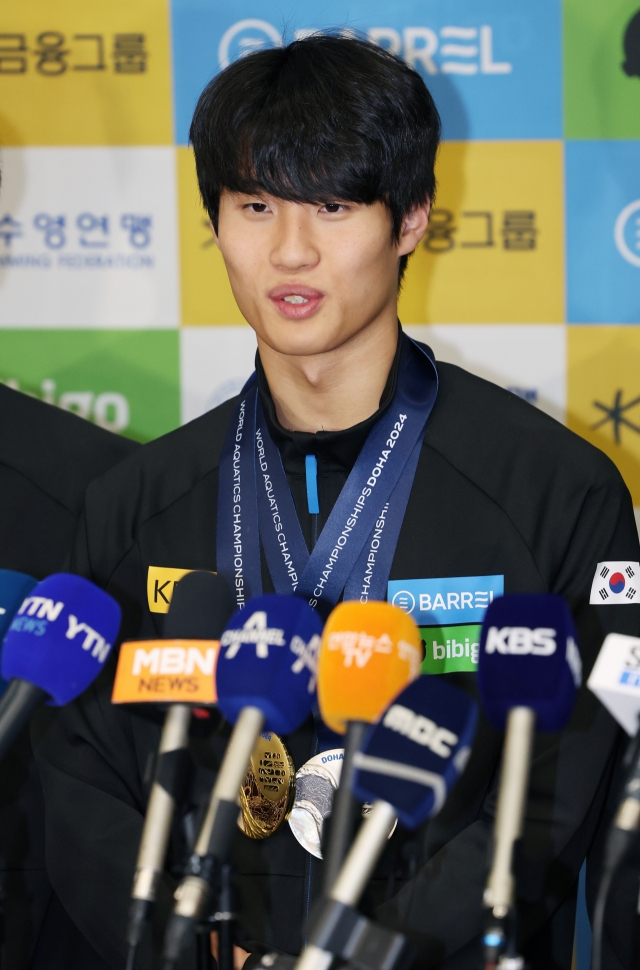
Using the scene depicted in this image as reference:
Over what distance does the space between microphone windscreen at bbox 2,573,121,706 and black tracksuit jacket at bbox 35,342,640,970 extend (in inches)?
17.6

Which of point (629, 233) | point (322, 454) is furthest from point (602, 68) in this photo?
point (322, 454)

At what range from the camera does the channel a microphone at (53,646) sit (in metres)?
1.17

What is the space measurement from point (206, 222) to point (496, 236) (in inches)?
28.1

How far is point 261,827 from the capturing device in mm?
1723

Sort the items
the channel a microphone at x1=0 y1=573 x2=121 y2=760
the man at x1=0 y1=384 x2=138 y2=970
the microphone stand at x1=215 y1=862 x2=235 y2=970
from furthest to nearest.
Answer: the man at x1=0 y1=384 x2=138 y2=970, the channel a microphone at x1=0 y1=573 x2=121 y2=760, the microphone stand at x1=215 y1=862 x2=235 y2=970

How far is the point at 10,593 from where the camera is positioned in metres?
1.45

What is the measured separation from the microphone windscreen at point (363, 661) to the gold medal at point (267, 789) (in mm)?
582

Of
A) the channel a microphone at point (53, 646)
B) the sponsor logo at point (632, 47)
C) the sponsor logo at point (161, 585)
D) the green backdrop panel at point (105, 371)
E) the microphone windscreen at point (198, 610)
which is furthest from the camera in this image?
the green backdrop panel at point (105, 371)

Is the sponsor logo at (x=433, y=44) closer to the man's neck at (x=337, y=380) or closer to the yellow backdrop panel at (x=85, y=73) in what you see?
the yellow backdrop panel at (x=85, y=73)

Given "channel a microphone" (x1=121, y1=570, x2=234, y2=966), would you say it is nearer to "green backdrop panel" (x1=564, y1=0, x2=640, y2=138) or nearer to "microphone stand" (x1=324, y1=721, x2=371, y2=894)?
"microphone stand" (x1=324, y1=721, x2=371, y2=894)

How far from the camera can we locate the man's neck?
1846 mm

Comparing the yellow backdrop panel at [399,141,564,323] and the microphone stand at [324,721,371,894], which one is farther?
the yellow backdrop panel at [399,141,564,323]

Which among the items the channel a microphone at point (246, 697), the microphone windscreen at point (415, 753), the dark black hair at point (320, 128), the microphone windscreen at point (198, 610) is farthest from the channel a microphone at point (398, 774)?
the dark black hair at point (320, 128)

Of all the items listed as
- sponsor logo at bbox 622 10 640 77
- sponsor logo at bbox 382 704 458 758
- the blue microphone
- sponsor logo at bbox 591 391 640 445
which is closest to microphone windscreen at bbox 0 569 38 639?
the blue microphone
